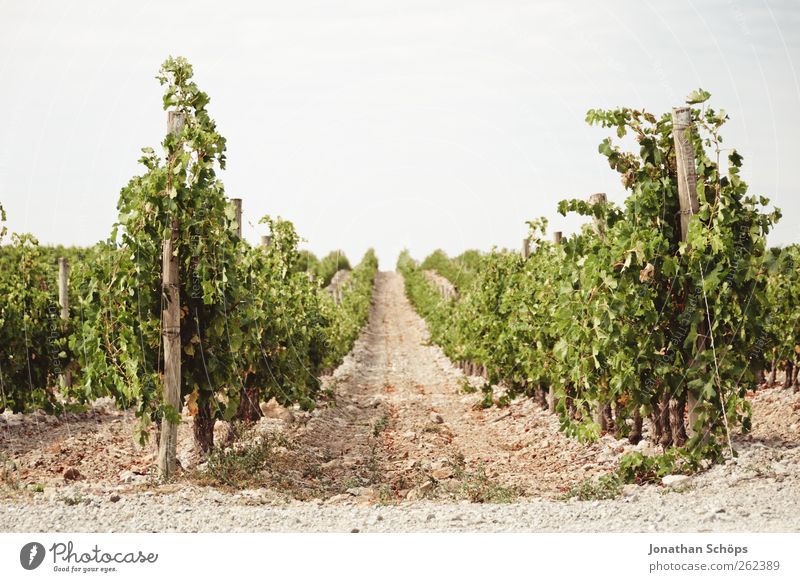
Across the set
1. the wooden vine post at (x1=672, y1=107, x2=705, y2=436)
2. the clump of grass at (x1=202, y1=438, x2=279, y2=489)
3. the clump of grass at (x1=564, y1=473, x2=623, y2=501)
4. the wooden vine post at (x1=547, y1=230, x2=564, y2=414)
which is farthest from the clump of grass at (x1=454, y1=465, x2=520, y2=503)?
the wooden vine post at (x1=547, y1=230, x2=564, y2=414)

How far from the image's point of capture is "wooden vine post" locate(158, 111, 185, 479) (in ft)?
22.2

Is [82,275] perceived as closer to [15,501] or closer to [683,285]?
[15,501]

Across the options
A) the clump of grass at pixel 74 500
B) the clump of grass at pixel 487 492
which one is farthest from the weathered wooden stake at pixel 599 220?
the clump of grass at pixel 74 500

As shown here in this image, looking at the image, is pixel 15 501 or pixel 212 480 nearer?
pixel 15 501

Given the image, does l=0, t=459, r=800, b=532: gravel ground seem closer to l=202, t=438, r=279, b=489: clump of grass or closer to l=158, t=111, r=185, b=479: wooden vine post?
l=202, t=438, r=279, b=489: clump of grass

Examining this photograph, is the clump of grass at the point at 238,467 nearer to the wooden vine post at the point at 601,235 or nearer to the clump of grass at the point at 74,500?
the clump of grass at the point at 74,500

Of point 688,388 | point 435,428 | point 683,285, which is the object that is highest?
point 683,285

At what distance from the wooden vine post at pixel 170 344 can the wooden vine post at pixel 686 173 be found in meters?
3.84

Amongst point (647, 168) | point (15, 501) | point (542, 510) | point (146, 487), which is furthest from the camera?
point (647, 168)

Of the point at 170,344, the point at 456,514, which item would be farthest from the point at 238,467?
the point at 456,514

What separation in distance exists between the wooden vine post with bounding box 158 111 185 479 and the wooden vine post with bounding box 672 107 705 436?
3.84 m
